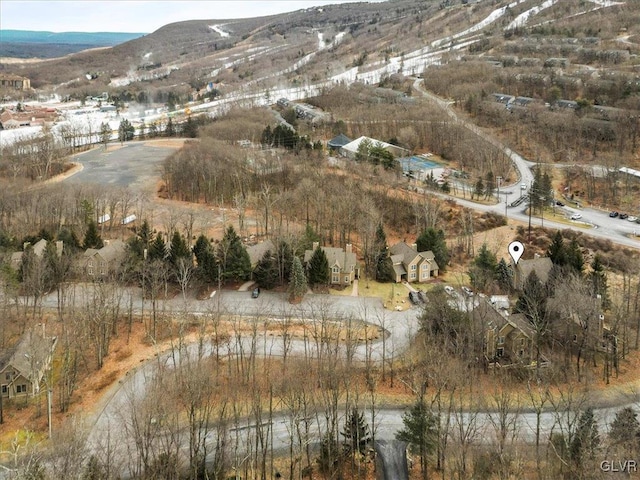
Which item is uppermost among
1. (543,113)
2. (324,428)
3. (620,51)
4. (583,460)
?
(620,51)

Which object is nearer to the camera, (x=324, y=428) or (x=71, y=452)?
(x=71, y=452)

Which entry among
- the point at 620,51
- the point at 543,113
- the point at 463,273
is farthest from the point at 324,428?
the point at 620,51

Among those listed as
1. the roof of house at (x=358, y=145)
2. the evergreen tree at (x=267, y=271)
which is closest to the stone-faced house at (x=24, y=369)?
the evergreen tree at (x=267, y=271)

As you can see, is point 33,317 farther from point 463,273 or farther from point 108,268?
point 463,273

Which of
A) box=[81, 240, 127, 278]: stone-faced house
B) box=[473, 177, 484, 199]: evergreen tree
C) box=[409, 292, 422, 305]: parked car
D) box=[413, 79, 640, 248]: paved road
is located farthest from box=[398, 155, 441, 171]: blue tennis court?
box=[81, 240, 127, 278]: stone-faced house

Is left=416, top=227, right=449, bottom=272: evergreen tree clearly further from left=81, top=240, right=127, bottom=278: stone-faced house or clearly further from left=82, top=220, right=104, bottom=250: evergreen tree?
left=82, top=220, right=104, bottom=250: evergreen tree

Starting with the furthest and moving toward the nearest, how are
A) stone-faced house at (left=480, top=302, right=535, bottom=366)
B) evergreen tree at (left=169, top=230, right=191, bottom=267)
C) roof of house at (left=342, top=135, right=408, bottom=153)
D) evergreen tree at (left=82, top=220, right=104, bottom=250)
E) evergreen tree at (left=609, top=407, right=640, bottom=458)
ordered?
roof of house at (left=342, top=135, right=408, bottom=153), evergreen tree at (left=82, top=220, right=104, bottom=250), evergreen tree at (left=169, top=230, right=191, bottom=267), stone-faced house at (left=480, top=302, right=535, bottom=366), evergreen tree at (left=609, top=407, right=640, bottom=458)
